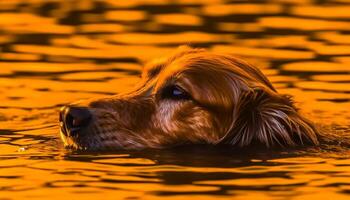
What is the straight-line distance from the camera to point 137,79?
48.0ft

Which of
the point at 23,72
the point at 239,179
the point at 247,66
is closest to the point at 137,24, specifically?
the point at 23,72

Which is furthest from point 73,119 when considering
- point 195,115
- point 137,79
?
point 137,79

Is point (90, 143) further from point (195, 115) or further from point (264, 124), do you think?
point (264, 124)

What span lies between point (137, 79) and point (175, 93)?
310 centimetres

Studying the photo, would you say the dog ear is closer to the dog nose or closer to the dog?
the dog

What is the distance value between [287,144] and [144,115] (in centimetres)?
113

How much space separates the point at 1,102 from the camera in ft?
44.9

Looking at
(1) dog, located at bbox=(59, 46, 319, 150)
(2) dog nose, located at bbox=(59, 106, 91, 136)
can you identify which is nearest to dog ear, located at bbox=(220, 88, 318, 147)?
(1) dog, located at bbox=(59, 46, 319, 150)

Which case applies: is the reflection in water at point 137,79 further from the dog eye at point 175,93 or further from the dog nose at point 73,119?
the dog eye at point 175,93

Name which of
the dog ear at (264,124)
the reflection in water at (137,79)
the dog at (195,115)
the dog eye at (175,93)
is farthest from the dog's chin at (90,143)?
the dog ear at (264,124)

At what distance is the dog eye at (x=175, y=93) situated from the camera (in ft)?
37.7

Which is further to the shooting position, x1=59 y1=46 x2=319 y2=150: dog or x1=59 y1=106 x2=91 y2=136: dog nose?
x1=59 y1=46 x2=319 y2=150: dog

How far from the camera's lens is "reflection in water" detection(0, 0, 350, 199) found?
10.2m

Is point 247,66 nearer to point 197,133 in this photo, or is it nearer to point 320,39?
point 197,133
